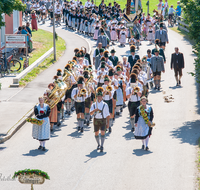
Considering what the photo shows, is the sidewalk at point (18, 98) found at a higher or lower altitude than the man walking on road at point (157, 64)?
lower

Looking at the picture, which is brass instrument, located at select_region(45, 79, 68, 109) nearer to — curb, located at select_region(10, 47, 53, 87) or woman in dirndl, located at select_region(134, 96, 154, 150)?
woman in dirndl, located at select_region(134, 96, 154, 150)

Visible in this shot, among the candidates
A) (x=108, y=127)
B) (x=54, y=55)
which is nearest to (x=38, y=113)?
(x=108, y=127)

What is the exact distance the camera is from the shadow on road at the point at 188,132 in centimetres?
1391

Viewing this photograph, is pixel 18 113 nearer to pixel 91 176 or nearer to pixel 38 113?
pixel 38 113

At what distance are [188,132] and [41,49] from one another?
17012 millimetres

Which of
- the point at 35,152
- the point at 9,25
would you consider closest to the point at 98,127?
the point at 35,152

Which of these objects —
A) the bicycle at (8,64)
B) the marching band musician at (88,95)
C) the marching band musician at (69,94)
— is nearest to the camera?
the marching band musician at (88,95)

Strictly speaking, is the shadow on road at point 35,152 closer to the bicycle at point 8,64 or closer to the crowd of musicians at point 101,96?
the crowd of musicians at point 101,96

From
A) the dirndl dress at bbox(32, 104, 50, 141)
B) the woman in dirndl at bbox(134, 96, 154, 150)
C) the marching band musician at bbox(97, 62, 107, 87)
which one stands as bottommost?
the dirndl dress at bbox(32, 104, 50, 141)

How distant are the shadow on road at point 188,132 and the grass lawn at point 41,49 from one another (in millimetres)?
8980

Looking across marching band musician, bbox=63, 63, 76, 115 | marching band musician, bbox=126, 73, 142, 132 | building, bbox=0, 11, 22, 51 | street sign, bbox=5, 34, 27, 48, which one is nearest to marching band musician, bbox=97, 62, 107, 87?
marching band musician, bbox=63, 63, 76, 115

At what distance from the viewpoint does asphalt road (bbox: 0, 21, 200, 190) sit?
10.6m

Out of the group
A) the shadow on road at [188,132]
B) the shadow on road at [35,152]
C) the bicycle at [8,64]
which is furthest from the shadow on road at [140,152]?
the bicycle at [8,64]

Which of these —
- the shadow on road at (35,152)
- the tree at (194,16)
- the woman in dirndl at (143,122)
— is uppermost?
the tree at (194,16)
